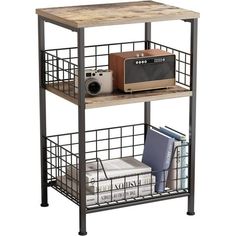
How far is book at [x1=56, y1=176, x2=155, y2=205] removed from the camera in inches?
242

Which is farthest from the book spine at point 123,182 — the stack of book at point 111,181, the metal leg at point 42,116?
the metal leg at point 42,116

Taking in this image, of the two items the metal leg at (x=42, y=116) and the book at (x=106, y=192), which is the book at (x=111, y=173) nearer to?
the book at (x=106, y=192)

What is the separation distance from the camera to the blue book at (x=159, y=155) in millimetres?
6336

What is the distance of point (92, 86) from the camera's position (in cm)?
603

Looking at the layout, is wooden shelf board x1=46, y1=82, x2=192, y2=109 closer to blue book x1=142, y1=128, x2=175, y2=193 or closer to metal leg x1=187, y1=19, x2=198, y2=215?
metal leg x1=187, y1=19, x2=198, y2=215

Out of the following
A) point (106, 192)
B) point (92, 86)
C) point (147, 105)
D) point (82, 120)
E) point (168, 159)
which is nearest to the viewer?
point (82, 120)

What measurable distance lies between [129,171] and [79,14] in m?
1.00

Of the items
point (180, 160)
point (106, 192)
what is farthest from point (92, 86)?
point (180, 160)

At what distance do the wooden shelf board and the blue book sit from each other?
12.3 inches

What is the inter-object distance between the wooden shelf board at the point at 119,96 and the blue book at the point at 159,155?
0.31 metres

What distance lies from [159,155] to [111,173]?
1.10ft

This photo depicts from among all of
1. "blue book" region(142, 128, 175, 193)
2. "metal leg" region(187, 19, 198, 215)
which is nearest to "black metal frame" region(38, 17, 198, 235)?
"metal leg" region(187, 19, 198, 215)

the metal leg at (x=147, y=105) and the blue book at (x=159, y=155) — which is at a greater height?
the metal leg at (x=147, y=105)

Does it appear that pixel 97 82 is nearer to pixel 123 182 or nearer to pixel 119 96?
pixel 119 96
